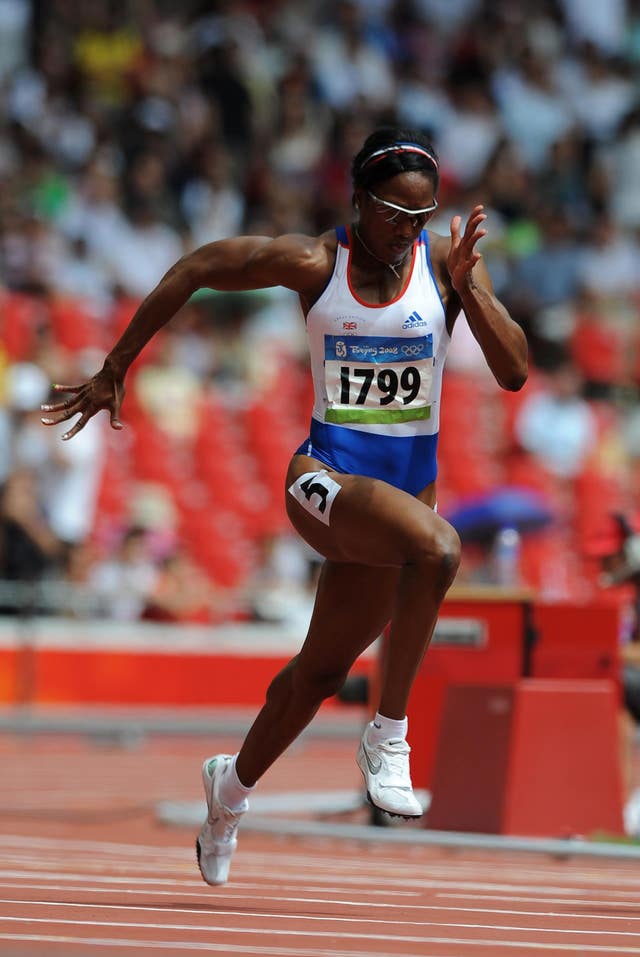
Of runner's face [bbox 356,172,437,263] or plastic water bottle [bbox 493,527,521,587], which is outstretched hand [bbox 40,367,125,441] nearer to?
runner's face [bbox 356,172,437,263]

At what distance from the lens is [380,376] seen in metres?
6.27

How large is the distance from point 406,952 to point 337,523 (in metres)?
1.47

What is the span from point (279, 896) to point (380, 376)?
2028 mm

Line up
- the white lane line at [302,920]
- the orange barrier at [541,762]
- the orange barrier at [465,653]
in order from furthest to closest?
the orange barrier at [465,653], the orange barrier at [541,762], the white lane line at [302,920]

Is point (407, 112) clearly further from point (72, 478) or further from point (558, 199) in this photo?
point (72, 478)

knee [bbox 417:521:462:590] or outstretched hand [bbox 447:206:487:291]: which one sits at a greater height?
outstretched hand [bbox 447:206:487:291]

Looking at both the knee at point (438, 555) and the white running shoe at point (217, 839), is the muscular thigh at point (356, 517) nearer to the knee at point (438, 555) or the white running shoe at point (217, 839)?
the knee at point (438, 555)

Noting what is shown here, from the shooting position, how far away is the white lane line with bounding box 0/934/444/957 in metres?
5.17

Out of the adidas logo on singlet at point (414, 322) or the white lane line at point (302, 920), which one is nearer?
the white lane line at point (302, 920)

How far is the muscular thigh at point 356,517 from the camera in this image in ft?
19.5

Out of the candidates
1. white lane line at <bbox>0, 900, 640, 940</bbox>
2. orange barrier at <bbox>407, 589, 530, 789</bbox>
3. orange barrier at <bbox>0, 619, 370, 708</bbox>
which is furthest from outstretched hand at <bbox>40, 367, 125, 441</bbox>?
orange barrier at <bbox>0, 619, 370, 708</bbox>

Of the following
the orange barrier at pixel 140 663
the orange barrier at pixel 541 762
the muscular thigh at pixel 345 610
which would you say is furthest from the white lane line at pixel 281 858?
the orange barrier at pixel 140 663

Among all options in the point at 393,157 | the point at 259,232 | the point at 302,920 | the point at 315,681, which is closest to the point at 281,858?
the point at 315,681

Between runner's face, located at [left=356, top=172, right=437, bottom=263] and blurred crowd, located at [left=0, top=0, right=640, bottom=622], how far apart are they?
7.74 meters
